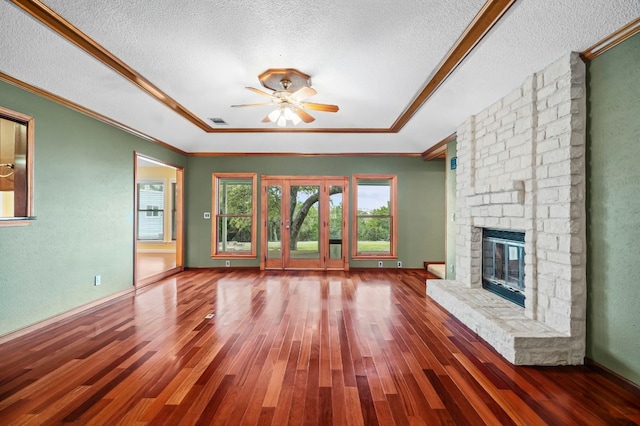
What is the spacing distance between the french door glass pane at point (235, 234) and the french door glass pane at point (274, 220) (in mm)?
481

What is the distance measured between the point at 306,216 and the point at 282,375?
452 cm

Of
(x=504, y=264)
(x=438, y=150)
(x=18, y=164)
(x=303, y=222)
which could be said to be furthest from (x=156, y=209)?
(x=504, y=264)

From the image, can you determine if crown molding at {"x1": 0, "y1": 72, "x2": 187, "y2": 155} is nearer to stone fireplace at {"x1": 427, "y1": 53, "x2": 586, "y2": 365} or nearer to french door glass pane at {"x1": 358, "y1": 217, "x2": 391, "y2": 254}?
french door glass pane at {"x1": 358, "y1": 217, "x2": 391, "y2": 254}

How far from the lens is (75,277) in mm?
3805

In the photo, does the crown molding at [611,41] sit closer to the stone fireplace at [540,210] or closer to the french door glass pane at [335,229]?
the stone fireplace at [540,210]

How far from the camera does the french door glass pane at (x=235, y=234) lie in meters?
6.79

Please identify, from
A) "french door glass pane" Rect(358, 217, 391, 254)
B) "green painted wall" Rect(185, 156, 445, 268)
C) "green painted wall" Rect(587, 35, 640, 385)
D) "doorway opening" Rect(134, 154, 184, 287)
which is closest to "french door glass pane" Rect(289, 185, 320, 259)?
"green painted wall" Rect(185, 156, 445, 268)

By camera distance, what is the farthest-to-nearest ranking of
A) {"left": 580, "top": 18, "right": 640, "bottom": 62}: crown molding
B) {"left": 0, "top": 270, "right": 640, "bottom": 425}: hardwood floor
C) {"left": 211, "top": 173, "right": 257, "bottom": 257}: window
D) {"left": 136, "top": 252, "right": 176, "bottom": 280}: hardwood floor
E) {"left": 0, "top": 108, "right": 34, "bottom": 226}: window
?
{"left": 211, "top": 173, "right": 257, "bottom": 257}: window → {"left": 136, "top": 252, "right": 176, "bottom": 280}: hardwood floor → {"left": 0, "top": 108, "right": 34, "bottom": 226}: window → {"left": 580, "top": 18, "right": 640, "bottom": 62}: crown molding → {"left": 0, "top": 270, "right": 640, "bottom": 425}: hardwood floor

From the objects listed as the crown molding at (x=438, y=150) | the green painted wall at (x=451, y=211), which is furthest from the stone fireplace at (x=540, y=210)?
the green painted wall at (x=451, y=211)

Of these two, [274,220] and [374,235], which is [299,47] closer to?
[274,220]

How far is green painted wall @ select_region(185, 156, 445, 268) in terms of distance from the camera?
666 centimetres

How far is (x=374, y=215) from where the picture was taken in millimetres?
6738

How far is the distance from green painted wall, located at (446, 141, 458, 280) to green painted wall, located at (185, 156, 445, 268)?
3.71 feet

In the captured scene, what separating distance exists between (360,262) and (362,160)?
7.41ft
